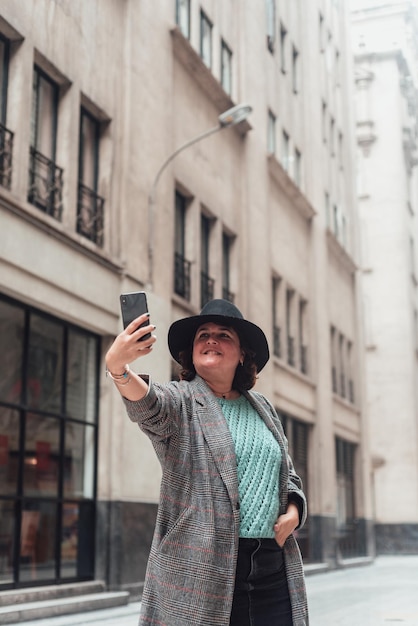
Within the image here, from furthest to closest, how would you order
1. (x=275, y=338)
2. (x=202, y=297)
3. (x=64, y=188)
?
1. (x=275, y=338)
2. (x=202, y=297)
3. (x=64, y=188)

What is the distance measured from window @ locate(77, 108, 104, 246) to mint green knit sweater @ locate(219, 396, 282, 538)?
10388mm

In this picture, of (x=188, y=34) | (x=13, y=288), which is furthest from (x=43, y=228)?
(x=188, y=34)

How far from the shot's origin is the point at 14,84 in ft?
39.2

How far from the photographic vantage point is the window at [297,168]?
26.6m

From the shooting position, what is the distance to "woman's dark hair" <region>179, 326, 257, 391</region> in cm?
373

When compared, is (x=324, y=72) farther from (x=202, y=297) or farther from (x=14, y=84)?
(x=14, y=84)

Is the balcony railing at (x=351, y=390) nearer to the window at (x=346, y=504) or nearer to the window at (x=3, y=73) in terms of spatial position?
the window at (x=346, y=504)

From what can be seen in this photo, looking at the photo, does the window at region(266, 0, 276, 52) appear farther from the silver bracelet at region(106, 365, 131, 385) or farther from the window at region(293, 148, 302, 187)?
the silver bracelet at region(106, 365, 131, 385)

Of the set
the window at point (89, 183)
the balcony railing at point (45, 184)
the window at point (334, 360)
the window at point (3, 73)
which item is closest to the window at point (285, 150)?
the window at point (334, 360)

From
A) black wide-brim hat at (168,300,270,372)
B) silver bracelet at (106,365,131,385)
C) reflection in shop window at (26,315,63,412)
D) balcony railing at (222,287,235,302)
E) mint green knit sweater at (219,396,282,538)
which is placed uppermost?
balcony railing at (222,287,235,302)

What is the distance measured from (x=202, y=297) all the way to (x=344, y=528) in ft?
44.6

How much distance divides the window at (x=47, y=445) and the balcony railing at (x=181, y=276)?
332 centimetres

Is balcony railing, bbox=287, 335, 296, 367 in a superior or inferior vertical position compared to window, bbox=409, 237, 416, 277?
inferior

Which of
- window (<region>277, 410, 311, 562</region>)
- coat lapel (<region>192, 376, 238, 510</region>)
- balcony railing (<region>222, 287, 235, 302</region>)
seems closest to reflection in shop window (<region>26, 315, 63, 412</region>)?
balcony railing (<region>222, 287, 235, 302</region>)
